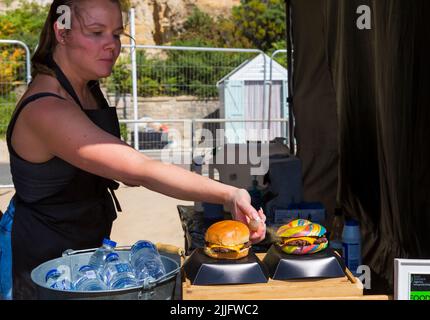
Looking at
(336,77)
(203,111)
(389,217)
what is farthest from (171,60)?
(389,217)

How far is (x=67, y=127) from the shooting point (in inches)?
59.2

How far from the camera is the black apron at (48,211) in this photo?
1.75 m

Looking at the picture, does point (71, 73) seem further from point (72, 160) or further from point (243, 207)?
point (243, 207)

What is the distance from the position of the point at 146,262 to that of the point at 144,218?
16.8ft

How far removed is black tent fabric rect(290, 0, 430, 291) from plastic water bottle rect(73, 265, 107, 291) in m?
1.24

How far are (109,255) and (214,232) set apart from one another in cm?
30

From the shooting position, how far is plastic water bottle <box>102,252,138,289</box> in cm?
138

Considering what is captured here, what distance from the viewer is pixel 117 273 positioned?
56.3 inches

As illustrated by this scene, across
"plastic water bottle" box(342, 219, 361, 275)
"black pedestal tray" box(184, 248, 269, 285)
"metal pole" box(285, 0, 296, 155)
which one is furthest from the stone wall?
"black pedestal tray" box(184, 248, 269, 285)

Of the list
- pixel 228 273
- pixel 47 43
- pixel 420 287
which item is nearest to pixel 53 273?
pixel 228 273

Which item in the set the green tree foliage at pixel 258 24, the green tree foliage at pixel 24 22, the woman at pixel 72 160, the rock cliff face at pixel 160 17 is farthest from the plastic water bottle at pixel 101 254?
the rock cliff face at pixel 160 17

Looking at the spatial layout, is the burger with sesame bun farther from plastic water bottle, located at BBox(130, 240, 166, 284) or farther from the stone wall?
the stone wall

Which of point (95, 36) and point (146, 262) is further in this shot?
point (95, 36)
